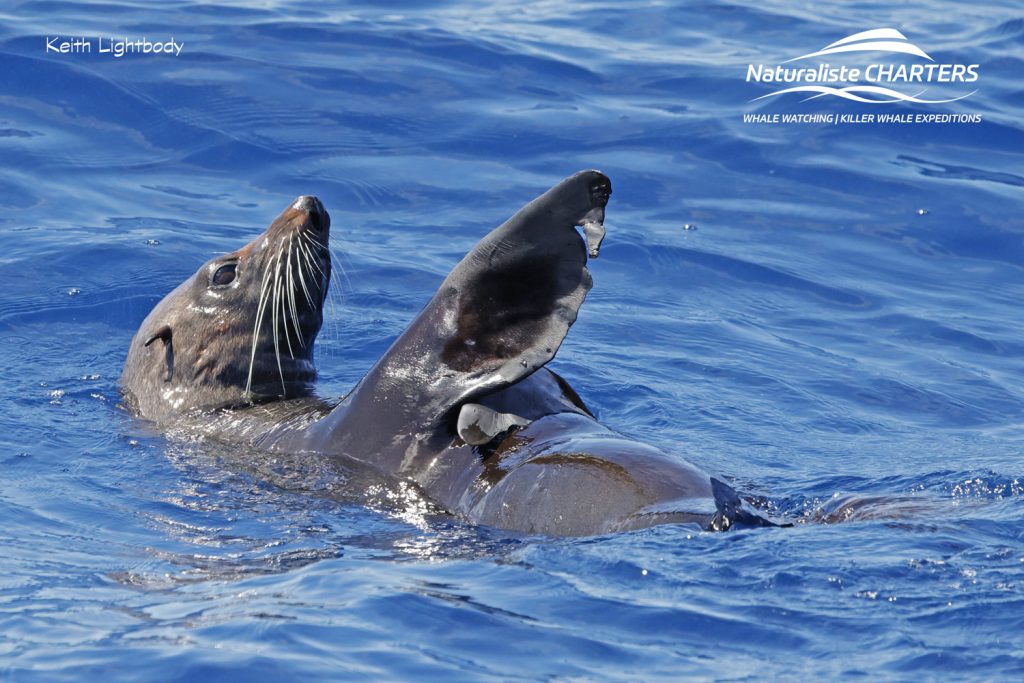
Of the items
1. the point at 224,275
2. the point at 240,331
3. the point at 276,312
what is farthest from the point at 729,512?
the point at 224,275

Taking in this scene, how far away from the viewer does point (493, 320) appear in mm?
6391

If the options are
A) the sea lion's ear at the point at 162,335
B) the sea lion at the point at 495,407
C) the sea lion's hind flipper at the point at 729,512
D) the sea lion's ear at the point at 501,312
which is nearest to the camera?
the sea lion's hind flipper at the point at 729,512

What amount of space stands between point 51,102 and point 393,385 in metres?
8.29

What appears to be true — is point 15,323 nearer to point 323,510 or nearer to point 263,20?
point 323,510

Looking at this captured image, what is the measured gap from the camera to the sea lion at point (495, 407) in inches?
228

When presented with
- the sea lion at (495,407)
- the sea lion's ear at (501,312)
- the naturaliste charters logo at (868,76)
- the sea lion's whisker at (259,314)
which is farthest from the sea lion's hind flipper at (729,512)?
the naturaliste charters logo at (868,76)

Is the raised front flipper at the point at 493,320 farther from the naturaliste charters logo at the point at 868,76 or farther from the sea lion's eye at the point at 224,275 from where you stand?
the naturaliste charters logo at the point at 868,76

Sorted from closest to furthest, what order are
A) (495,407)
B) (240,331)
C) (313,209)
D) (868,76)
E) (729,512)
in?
(729,512), (495,407), (313,209), (240,331), (868,76)

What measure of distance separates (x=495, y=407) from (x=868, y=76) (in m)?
9.45

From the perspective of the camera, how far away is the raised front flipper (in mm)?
6082

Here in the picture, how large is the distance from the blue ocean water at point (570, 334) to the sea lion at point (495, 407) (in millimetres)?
225

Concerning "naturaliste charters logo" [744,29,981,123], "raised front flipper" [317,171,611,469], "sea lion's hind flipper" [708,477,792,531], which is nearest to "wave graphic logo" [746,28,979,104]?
"naturaliste charters logo" [744,29,981,123]

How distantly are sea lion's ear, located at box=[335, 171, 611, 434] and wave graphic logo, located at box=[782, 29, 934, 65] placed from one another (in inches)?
375

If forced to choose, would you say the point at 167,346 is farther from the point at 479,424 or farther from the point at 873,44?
the point at 873,44
